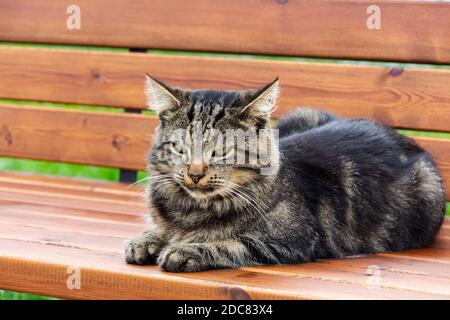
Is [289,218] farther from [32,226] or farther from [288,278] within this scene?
[32,226]

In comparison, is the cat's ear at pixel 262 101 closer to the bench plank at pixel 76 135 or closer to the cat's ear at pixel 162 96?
the cat's ear at pixel 162 96

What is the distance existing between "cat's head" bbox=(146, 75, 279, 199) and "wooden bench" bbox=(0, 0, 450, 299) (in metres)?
0.28

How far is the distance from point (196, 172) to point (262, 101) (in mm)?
289

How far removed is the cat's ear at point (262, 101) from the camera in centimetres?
227

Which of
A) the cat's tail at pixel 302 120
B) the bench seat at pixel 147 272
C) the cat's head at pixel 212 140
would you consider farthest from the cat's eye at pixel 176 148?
the cat's tail at pixel 302 120

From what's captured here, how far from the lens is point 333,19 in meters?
3.21

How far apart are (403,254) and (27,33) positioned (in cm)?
209

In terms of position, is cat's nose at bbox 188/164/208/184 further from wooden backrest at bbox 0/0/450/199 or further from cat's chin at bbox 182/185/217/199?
wooden backrest at bbox 0/0/450/199

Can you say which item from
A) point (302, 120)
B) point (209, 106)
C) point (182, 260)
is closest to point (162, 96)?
point (209, 106)

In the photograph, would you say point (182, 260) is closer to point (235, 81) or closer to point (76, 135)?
point (235, 81)

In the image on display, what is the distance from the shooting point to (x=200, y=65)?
3381 millimetres

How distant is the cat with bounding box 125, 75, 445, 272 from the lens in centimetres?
224

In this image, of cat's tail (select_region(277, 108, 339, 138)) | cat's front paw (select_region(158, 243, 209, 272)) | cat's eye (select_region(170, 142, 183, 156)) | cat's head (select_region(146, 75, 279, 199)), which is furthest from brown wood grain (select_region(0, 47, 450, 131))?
cat's front paw (select_region(158, 243, 209, 272))
